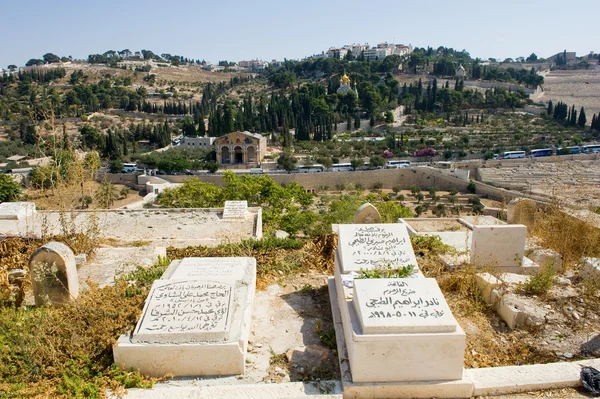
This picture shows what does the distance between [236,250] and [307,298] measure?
6.39ft

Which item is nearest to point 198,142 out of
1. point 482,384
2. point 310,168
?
point 310,168

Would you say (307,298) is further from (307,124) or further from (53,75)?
(53,75)

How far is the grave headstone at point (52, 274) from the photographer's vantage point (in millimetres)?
5422

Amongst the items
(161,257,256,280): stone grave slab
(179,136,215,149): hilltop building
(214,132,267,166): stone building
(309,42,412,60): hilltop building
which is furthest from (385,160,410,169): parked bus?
(309,42,412,60): hilltop building

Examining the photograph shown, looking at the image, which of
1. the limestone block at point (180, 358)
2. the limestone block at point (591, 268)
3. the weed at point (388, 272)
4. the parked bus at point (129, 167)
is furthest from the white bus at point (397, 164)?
the limestone block at point (180, 358)

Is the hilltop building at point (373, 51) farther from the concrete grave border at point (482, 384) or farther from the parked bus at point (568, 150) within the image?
the concrete grave border at point (482, 384)

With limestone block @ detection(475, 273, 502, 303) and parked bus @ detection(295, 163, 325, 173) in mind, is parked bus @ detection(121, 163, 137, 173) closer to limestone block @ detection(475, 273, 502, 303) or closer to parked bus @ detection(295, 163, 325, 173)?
parked bus @ detection(295, 163, 325, 173)

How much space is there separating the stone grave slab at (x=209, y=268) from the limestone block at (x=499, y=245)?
338 centimetres

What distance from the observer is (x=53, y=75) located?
304 feet

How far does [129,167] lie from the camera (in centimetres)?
4069

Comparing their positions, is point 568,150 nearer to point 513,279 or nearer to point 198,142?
point 198,142

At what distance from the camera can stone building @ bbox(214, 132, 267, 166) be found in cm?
4275

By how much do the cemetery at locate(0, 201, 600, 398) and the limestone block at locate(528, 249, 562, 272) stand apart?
0.07 ft

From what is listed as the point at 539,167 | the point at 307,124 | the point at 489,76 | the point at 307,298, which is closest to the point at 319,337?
the point at 307,298
